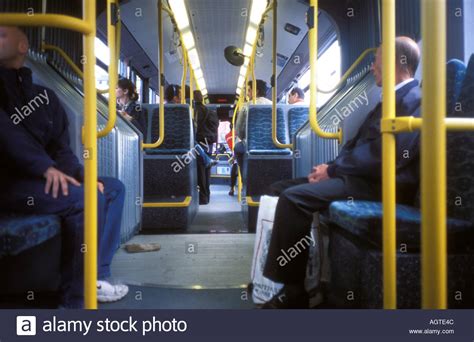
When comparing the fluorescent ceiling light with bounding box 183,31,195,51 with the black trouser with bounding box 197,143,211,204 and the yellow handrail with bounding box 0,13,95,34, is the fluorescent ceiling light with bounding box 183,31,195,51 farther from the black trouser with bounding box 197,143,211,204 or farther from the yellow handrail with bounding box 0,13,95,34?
the yellow handrail with bounding box 0,13,95,34

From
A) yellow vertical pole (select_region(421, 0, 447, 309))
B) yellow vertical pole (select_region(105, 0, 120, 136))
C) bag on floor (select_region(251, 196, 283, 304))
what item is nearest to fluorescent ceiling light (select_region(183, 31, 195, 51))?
yellow vertical pole (select_region(105, 0, 120, 136))

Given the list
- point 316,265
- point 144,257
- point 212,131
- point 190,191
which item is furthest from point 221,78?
point 316,265

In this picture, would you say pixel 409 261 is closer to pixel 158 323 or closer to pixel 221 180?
pixel 158 323

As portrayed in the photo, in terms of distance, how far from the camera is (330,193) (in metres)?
1.75

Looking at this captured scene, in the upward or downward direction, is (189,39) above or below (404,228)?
above

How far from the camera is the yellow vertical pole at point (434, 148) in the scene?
2.86ft

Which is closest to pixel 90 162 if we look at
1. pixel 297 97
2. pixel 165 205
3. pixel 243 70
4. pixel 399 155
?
pixel 399 155

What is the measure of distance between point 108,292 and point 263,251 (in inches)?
30.9

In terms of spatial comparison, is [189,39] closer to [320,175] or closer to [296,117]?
[296,117]

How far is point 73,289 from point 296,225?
3.12ft

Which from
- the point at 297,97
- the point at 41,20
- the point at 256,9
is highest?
the point at 256,9

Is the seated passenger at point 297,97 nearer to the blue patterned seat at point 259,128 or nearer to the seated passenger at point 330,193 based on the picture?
the blue patterned seat at point 259,128

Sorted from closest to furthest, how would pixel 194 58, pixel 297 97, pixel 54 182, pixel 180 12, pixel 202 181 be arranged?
pixel 54 182 < pixel 297 97 < pixel 202 181 < pixel 180 12 < pixel 194 58

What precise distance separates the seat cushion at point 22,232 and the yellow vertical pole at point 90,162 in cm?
34
